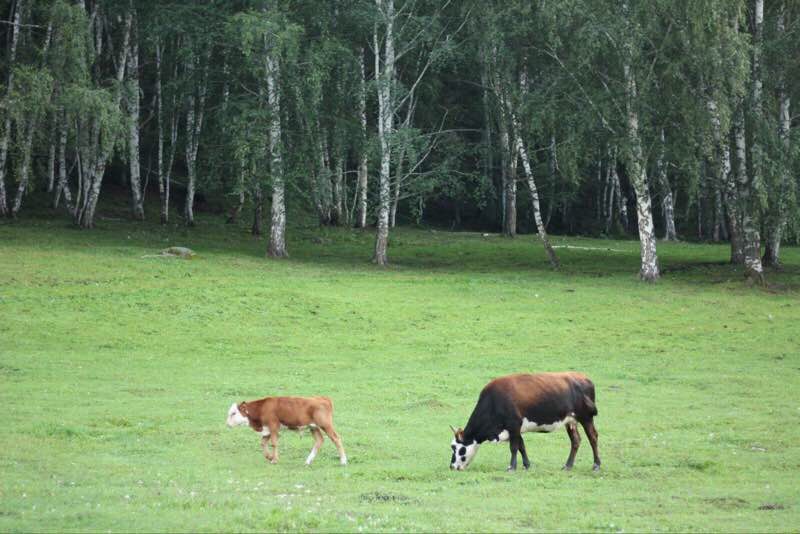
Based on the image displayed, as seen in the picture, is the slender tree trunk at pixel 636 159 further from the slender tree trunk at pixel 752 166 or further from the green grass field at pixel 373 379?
the slender tree trunk at pixel 752 166

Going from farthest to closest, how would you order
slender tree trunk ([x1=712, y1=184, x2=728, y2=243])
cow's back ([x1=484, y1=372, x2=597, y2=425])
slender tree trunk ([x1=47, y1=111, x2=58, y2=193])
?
slender tree trunk ([x1=712, y1=184, x2=728, y2=243]) < slender tree trunk ([x1=47, y1=111, x2=58, y2=193]) < cow's back ([x1=484, y1=372, x2=597, y2=425])

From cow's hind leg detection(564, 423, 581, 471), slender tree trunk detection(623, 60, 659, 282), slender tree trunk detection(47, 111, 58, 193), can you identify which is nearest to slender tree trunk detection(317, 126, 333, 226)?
slender tree trunk detection(47, 111, 58, 193)

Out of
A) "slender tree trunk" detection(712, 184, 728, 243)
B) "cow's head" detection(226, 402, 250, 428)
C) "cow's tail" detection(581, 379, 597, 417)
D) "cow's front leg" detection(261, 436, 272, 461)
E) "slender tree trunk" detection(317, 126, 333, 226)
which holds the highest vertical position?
"slender tree trunk" detection(317, 126, 333, 226)

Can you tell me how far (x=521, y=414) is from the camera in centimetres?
1838

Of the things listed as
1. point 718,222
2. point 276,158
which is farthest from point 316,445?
point 718,222


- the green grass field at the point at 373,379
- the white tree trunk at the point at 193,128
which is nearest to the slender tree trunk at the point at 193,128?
the white tree trunk at the point at 193,128

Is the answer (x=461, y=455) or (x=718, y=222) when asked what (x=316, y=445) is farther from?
(x=718, y=222)

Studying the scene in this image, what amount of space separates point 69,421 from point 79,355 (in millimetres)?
9108

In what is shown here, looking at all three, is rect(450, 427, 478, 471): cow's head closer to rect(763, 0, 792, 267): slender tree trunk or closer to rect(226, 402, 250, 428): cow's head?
rect(226, 402, 250, 428): cow's head

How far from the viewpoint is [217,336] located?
34.5 metres

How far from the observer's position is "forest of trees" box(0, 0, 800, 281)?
148 feet

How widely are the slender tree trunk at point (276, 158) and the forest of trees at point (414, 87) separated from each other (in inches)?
3.5

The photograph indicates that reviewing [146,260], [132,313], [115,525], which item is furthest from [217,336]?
[115,525]

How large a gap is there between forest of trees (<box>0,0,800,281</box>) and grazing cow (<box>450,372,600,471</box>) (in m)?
26.7
